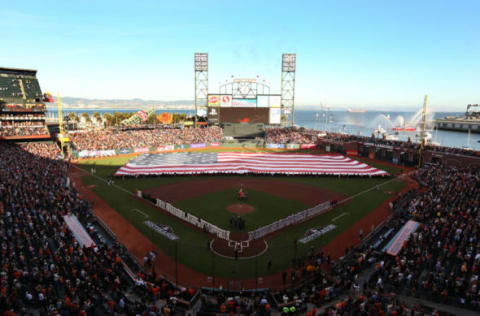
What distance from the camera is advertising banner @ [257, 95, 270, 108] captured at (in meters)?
73.2

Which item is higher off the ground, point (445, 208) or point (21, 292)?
point (445, 208)

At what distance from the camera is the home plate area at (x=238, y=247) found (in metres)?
21.3

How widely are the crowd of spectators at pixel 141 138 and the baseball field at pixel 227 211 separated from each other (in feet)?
46.5

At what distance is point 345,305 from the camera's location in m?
13.8

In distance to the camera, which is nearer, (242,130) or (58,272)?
(58,272)

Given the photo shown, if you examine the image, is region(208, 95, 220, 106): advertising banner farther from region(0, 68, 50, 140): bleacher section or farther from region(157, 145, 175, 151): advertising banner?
region(0, 68, 50, 140): bleacher section

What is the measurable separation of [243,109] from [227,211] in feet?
154

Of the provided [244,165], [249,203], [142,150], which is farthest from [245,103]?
[249,203]

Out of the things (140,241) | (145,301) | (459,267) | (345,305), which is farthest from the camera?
(140,241)

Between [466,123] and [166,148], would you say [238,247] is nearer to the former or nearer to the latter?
[166,148]

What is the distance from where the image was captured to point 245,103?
73250 mm

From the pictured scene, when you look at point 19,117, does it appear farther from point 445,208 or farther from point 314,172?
point 445,208

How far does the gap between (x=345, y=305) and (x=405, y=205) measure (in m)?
19.3

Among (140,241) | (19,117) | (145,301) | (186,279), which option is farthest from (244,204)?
(19,117)
